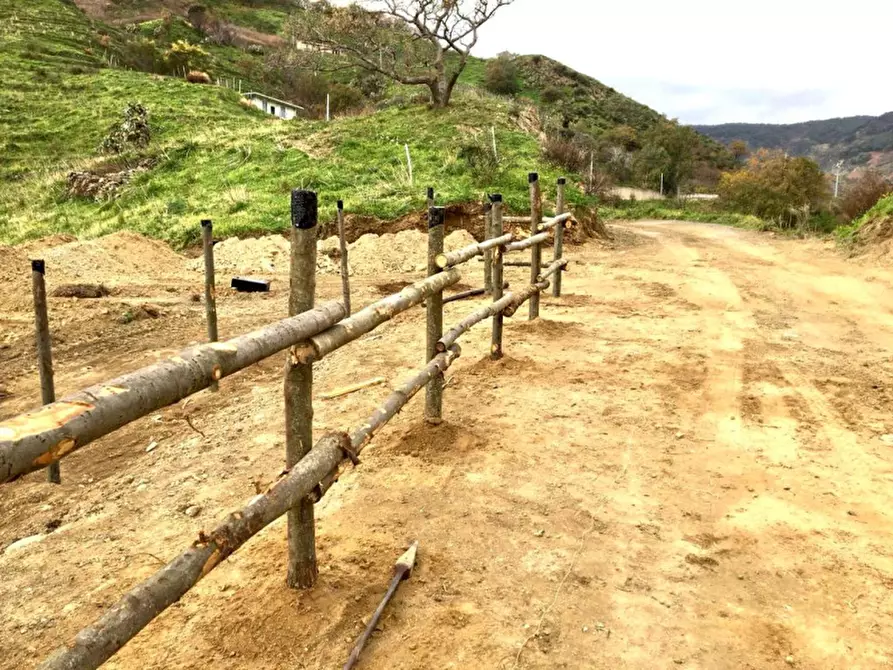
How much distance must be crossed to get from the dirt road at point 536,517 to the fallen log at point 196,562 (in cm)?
63

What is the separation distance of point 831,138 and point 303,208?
11963cm

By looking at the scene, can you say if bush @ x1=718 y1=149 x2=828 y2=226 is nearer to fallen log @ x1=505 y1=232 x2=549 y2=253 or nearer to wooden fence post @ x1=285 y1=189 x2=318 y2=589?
fallen log @ x1=505 y1=232 x2=549 y2=253

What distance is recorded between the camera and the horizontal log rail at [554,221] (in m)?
7.12

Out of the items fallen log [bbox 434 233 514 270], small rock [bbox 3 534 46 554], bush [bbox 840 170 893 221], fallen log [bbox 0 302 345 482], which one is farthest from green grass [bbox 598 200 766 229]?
fallen log [bbox 0 302 345 482]

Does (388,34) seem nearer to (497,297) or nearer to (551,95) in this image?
(497,297)

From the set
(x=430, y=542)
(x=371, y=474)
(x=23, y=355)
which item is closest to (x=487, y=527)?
(x=430, y=542)

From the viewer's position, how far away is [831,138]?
98.8m

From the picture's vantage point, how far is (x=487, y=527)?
3242 mm

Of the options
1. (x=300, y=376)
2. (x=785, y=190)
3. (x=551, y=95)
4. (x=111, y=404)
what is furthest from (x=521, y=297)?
(x=551, y=95)

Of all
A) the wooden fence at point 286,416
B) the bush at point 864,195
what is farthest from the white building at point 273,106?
the wooden fence at point 286,416

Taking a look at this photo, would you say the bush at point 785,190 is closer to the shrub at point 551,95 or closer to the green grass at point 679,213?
the green grass at point 679,213

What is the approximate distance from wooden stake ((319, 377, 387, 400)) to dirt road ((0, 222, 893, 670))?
0.09m

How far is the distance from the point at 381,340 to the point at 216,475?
3215 mm

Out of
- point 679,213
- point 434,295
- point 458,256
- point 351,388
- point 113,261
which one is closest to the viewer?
point 434,295
